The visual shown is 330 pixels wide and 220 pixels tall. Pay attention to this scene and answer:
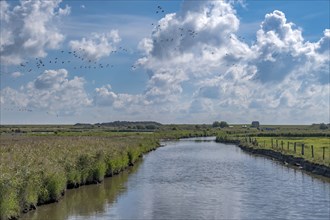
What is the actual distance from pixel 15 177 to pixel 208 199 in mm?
10625

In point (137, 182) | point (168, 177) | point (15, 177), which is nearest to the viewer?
point (15, 177)

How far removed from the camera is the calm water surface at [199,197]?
22.6m

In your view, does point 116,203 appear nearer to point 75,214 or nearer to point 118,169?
point 75,214

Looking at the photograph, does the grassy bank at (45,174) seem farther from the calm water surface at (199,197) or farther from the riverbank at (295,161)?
the riverbank at (295,161)

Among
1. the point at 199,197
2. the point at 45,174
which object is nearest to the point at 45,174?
the point at 45,174

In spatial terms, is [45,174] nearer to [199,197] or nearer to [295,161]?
[199,197]

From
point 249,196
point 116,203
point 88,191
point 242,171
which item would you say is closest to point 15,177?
point 116,203

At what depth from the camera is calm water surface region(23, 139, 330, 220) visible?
22562 mm

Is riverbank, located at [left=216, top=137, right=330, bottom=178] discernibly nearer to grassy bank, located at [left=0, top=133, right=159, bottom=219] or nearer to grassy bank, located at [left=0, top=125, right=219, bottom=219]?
grassy bank, located at [left=0, top=125, right=219, bottom=219]

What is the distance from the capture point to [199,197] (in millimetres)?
27125

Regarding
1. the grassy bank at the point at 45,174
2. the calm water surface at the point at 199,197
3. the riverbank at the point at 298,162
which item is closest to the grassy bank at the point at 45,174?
the grassy bank at the point at 45,174

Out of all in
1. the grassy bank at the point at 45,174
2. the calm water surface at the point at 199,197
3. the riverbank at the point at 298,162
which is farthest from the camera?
the riverbank at the point at 298,162

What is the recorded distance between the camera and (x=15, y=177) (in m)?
21.2

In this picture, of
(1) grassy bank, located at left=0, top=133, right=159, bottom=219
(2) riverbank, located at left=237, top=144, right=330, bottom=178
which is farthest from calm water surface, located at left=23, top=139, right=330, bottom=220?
(2) riverbank, located at left=237, top=144, right=330, bottom=178
